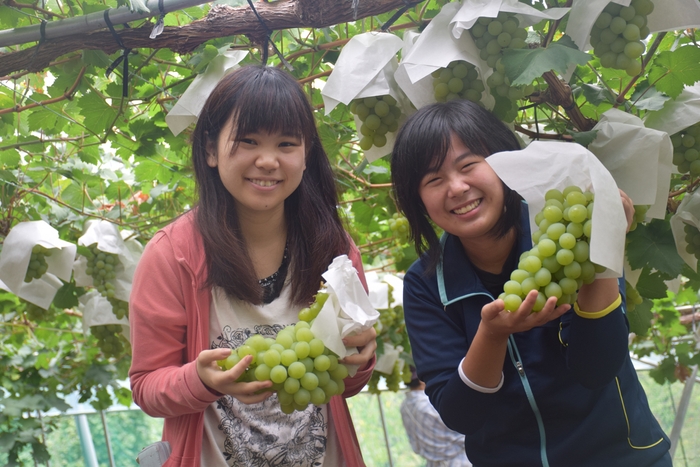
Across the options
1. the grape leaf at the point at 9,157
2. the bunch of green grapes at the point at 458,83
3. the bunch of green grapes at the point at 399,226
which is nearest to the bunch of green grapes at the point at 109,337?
the grape leaf at the point at 9,157

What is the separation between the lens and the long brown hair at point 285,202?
138 centimetres

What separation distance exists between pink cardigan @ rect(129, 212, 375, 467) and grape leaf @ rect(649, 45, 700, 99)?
0.98 metres

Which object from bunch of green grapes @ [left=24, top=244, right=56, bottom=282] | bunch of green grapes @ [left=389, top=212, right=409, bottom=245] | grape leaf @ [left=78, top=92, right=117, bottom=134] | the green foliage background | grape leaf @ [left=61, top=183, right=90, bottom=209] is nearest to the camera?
the green foliage background

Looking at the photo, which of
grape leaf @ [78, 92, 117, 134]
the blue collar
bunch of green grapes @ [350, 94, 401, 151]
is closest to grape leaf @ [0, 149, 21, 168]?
grape leaf @ [78, 92, 117, 134]

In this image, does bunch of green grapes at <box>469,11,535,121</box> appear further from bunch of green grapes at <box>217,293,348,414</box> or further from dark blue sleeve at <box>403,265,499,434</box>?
bunch of green grapes at <box>217,293,348,414</box>

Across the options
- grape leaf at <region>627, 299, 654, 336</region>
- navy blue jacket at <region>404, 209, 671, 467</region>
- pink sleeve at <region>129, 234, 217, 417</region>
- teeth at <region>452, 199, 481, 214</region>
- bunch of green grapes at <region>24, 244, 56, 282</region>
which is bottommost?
grape leaf at <region>627, 299, 654, 336</region>

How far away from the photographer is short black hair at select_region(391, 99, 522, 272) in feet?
4.26

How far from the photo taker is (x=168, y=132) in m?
2.28

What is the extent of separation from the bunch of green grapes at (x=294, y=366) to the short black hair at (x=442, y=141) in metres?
0.40

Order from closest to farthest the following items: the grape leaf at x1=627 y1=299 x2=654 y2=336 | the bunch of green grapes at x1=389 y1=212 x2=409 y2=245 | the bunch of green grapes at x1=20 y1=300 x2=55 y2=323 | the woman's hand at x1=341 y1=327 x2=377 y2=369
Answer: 1. the woman's hand at x1=341 y1=327 x2=377 y2=369
2. the grape leaf at x1=627 y1=299 x2=654 y2=336
3. the bunch of green grapes at x1=389 y1=212 x2=409 y2=245
4. the bunch of green grapes at x1=20 y1=300 x2=55 y2=323

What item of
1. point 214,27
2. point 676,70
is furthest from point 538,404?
point 214,27

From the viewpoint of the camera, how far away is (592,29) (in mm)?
1271

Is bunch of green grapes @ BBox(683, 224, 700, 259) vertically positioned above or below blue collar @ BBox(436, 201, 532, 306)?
below

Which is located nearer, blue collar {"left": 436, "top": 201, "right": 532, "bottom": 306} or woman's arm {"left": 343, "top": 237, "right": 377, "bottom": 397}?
woman's arm {"left": 343, "top": 237, "right": 377, "bottom": 397}
